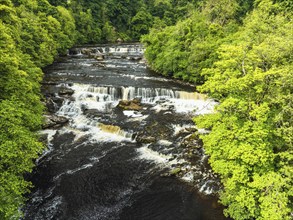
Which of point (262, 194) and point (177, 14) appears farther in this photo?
point (177, 14)

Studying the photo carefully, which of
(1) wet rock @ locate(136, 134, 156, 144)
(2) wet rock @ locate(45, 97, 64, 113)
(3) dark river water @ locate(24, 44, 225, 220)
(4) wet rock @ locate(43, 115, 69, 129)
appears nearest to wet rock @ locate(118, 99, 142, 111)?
(3) dark river water @ locate(24, 44, 225, 220)

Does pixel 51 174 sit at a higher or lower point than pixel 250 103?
lower

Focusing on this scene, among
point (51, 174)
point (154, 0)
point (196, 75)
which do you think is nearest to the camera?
point (51, 174)

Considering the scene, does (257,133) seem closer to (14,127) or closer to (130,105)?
(14,127)

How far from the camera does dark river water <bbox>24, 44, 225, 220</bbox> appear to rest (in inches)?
588

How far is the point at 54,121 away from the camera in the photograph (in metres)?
25.2

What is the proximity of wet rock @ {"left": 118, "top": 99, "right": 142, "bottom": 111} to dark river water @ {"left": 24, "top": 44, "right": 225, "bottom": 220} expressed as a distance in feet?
0.76

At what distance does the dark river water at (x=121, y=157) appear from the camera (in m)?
14.9

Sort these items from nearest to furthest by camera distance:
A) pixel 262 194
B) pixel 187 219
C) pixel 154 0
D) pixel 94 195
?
pixel 262 194 < pixel 187 219 < pixel 94 195 < pixel 154 0

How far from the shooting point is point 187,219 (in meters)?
14.2

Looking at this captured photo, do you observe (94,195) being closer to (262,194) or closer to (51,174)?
(51,174)

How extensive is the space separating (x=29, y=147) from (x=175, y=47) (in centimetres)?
3163

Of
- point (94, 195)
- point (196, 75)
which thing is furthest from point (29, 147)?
point (196, 75)

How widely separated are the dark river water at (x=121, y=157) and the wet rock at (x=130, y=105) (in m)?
0.23
